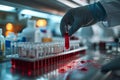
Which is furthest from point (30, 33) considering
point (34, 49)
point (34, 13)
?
point (34, 13)

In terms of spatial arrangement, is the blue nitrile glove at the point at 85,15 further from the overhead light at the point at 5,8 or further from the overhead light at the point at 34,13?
the overhead light at the point at 34,13

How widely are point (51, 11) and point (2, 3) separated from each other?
0.66 meters

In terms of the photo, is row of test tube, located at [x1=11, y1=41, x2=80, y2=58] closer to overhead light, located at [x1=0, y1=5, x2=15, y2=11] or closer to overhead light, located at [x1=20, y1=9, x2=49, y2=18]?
overhead light, located at [x1=0, y1=5, x2=15, y2=11]

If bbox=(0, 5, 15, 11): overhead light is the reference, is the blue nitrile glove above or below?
below

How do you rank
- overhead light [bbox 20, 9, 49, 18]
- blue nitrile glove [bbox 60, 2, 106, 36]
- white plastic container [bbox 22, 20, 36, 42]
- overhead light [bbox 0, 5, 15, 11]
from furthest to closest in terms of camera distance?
overhead light [bbox 20, 9, 49, 18] < overhead light [bbox 0, 5, 15, 11] < white plastic container [bbox 22, 20, 36, 42] < blue nitrile glove [bbox 60, 2, 106, 36]

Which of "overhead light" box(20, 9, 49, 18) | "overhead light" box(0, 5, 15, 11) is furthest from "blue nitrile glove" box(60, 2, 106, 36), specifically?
"overhead light" box(20, 9, 49, 18)

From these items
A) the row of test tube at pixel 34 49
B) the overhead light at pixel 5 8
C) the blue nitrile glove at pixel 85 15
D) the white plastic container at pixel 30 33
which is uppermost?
the overhead light at pixel 5 8

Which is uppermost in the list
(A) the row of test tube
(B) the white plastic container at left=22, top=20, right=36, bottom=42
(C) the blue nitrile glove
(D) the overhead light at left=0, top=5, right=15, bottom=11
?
(D) the overhead light at left=0, top=5, right=15, bottom=11

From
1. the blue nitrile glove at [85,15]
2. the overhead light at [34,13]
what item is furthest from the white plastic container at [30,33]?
the overhead light at [34,13]

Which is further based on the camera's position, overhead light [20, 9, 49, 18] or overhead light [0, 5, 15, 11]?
overhead light [20, 9, 49, 18]

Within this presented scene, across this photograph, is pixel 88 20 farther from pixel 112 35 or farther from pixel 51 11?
pixel 112 35

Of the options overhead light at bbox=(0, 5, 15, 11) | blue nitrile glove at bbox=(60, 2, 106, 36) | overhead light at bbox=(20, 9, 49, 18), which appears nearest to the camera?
blue nitrile glove at bbox=(60, 2, 106, 36)

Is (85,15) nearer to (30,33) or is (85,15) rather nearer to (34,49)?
(34,49)

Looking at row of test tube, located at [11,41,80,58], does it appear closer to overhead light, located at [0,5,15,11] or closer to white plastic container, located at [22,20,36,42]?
white plastic container, located at [22,20,36,42]
